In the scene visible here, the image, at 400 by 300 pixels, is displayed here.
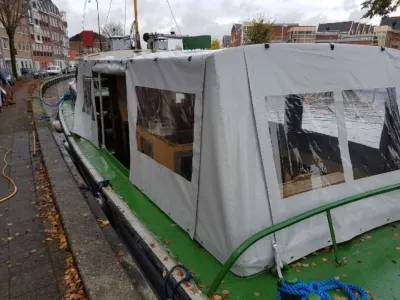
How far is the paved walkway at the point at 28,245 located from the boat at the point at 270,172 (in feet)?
3.04

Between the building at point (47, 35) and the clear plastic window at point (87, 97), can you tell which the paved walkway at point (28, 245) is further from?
the building at point (47, 35)

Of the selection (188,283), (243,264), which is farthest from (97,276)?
(243,264)

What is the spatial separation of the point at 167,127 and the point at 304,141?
1608 millimetres

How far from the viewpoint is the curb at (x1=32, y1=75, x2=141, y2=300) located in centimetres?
286

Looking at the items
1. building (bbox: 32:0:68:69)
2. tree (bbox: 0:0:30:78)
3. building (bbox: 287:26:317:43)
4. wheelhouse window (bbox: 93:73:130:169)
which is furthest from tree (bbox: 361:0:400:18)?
building (bbox: 32:0:68:69)

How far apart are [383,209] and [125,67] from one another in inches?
151

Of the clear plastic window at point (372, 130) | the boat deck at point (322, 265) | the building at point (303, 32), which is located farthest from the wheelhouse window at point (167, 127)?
the building at point (303, 32)

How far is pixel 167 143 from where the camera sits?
3.79m

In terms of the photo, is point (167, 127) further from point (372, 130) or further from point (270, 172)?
point (372, 130)

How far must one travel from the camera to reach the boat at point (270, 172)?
2.68 metres

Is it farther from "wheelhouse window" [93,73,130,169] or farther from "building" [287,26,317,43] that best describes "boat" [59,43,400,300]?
"building" [287,26,317,43]

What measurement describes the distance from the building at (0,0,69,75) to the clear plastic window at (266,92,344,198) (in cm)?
5360

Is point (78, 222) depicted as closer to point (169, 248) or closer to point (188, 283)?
point (169, 248)

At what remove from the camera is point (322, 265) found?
2832 mm
